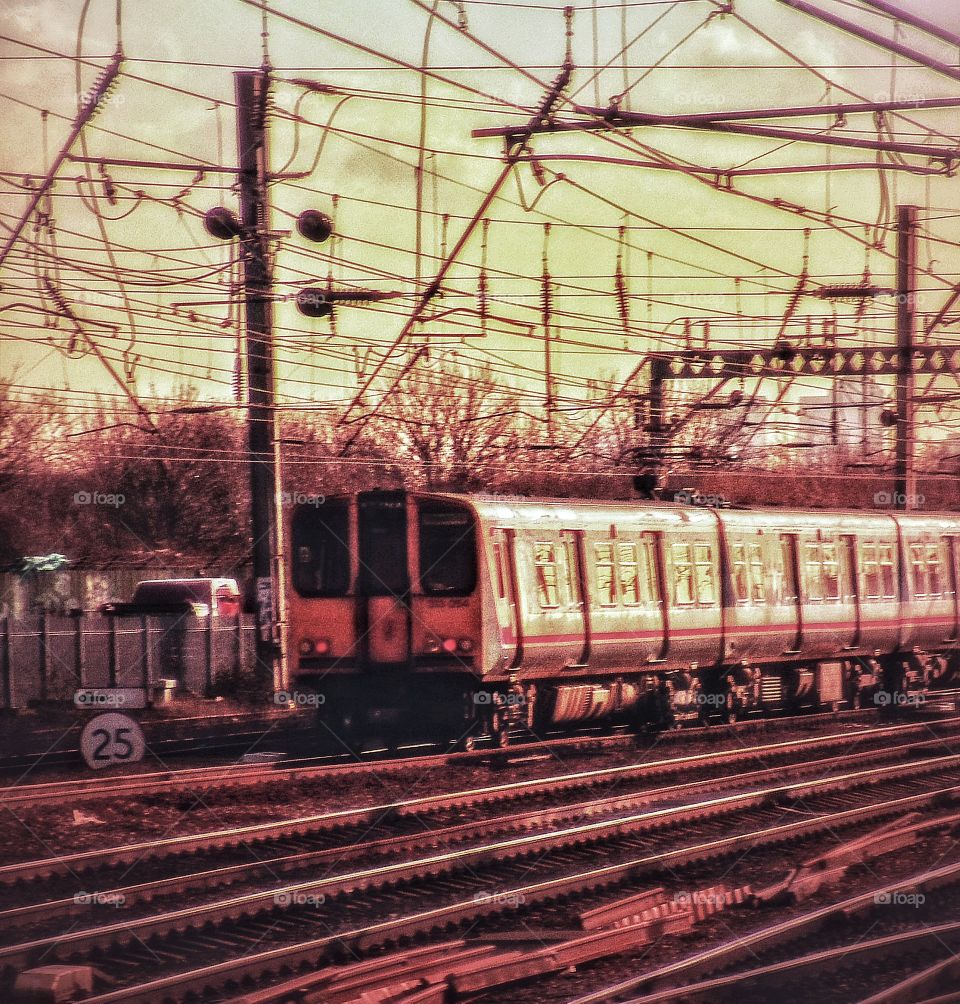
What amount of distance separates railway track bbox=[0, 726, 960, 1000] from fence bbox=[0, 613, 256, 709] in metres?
11.7

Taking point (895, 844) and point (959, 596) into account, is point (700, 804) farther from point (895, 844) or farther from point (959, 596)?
point (959, 596)

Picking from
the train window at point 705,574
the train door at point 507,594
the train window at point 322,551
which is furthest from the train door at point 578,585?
the train window at point 322,551

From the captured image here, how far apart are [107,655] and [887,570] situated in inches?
491

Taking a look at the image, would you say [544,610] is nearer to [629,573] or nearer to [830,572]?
[629,573]

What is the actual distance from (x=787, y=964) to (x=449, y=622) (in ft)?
27.3

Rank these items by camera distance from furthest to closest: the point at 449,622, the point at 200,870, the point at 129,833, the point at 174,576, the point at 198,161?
the point at 174,576 → the point at 449,622 → the point at 198,161 → the point at 129,833 → the point at 200,870

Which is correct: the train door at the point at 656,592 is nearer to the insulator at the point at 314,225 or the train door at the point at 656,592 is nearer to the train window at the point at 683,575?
the train window at the point at 683,575

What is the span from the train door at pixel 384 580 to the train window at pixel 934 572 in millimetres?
10647

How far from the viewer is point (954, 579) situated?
23906mm

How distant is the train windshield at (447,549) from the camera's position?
15688 millimetres

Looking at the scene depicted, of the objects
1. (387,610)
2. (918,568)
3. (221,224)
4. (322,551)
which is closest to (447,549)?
(387,610)

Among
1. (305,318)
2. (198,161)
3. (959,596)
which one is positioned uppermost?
(198,161)

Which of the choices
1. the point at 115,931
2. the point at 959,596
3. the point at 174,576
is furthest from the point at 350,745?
the point at 174,576

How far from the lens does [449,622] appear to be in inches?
623
